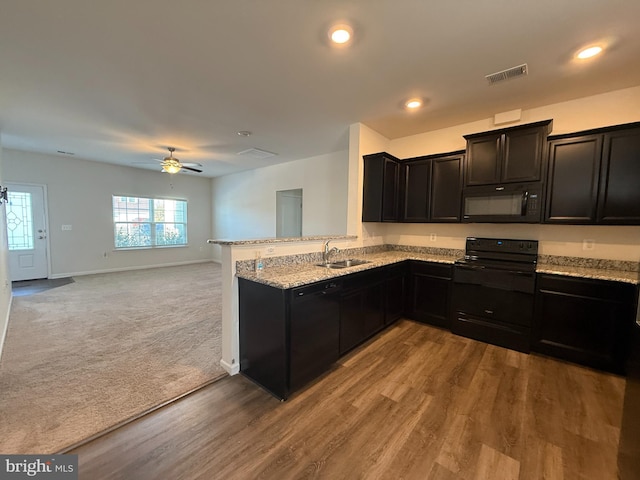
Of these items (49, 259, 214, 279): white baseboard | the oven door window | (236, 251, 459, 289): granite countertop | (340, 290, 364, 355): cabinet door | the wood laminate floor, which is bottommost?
the wood laminate floor

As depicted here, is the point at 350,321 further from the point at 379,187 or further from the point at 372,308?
the point at 379,187

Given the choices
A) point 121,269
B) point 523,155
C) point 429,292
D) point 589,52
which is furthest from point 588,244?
point 121,269

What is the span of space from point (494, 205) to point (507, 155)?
58cm

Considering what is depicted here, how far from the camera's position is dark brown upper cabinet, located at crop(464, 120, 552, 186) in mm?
2863

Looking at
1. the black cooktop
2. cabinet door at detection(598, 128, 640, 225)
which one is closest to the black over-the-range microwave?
the black cooktop

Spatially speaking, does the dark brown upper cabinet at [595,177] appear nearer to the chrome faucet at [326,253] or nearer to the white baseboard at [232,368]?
the chrome faucet at [326,253]

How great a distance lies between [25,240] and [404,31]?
797cm

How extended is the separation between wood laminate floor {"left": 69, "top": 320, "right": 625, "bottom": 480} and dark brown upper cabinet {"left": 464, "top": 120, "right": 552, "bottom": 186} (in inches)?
80.3

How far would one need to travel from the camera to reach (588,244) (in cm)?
296

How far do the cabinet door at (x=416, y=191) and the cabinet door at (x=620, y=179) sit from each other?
172cm

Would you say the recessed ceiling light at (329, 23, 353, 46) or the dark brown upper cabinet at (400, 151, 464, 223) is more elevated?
the recessed ceiling light at (329, 23, 353, 46)

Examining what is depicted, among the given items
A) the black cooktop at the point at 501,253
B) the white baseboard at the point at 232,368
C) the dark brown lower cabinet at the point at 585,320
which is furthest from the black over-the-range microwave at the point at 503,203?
the white baseboard at the point at 232,368

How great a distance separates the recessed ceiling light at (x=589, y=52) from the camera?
6.73ft

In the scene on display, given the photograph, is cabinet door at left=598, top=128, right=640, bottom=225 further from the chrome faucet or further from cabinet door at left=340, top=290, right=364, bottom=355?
the chrome faucet
